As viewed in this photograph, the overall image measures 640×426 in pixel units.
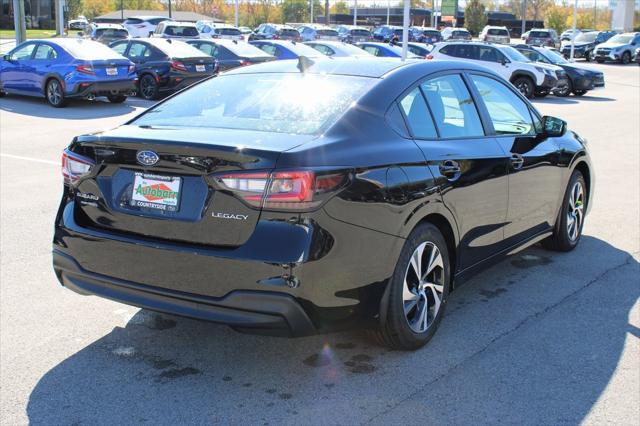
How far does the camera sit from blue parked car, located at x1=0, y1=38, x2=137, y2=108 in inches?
673

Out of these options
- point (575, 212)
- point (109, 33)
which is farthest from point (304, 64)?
point (109, 33)

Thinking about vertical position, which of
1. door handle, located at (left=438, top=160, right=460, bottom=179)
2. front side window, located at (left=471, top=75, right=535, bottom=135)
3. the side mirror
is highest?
front side window, located at (left=471, top=75, right=535, bottom=135)

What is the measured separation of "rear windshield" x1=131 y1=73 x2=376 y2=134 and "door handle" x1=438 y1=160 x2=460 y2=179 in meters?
0.65

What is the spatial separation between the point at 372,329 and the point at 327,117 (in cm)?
119

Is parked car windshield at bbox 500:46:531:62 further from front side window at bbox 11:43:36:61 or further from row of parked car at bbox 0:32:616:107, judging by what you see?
front side window at bbox 11:43:36:61

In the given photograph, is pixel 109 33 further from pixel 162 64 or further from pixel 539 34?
pixel 539 34

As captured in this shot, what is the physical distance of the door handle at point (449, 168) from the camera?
14.4ft

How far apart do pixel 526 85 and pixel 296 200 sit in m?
21.7

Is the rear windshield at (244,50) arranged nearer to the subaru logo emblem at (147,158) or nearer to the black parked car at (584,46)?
the subaru logo emblem at (147,158)

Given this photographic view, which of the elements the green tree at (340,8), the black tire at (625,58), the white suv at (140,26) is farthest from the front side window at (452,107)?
the green tree at (340,8)

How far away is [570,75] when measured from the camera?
24.4m

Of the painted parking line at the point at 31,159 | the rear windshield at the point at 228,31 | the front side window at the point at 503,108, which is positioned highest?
the rear windshield at the point at 228,31

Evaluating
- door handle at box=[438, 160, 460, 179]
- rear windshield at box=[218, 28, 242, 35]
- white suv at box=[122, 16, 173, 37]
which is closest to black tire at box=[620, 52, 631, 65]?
rear windshield at box=[218, 28, 242, 35]

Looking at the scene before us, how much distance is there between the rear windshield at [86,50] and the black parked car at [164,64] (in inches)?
57.1
